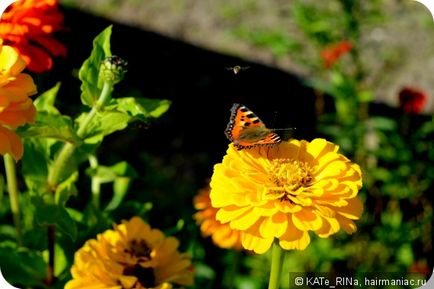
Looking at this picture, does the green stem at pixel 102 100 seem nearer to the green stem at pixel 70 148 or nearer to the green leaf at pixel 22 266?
the green stem at pixel 70 148

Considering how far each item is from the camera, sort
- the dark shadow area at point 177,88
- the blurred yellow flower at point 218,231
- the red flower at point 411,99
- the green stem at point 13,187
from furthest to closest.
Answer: the dark shadow area at point 177,88
the red flower at point 411,99
the blurred yellow flower at point 218,231
the green stem at point 13,187

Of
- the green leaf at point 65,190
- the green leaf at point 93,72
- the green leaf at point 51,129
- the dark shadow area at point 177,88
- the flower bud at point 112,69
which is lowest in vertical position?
the dark shadow area at point 177,88

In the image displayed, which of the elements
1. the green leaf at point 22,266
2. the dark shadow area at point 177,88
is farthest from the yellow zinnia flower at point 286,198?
the dark shadow area at point 177,88

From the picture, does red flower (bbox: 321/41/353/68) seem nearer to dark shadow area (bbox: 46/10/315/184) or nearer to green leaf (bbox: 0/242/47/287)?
dark shadow area (bbox: 46/10/315/184)

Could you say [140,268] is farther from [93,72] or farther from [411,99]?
[411,99]

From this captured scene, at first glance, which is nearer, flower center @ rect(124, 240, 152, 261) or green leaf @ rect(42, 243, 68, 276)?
flower center @ rect(124, 240, 152, 261)

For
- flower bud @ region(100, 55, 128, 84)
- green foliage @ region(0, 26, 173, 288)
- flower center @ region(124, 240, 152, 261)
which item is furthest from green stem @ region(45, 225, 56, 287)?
flower bud @ region(100, 55, 128, 84)

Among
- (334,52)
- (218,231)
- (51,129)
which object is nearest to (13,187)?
(51,129)
